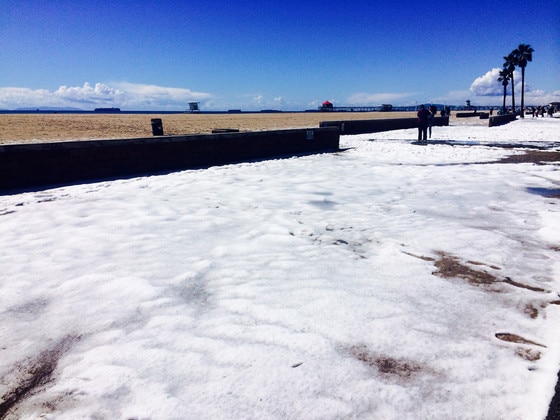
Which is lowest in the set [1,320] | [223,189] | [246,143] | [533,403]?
[533,403]

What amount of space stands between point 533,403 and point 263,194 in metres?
5.47

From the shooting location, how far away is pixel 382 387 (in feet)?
7.06

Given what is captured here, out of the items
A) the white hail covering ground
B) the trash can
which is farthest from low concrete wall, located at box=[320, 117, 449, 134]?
the white hail covering ground

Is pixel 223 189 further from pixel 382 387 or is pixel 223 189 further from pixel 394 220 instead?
pixel 382 387

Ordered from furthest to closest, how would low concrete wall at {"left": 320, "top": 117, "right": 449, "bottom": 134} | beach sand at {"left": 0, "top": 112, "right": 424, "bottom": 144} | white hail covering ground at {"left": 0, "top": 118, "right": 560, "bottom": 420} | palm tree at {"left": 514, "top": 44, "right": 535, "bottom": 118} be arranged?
palm tree at {"left": 514, "top": 44, "right": 535, "bottom": 118}, low concrete wall at {"left": 320, "top": 117, "right": 449, "bottom": 134}, beach sand at {"left": 0, "top": 112, "right": 424, "bottom": 144}, white hail covering ground at {"left": 0, "top": 118, "right": 560, "bottom": 420}

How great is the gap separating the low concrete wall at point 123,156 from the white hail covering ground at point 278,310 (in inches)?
80.1

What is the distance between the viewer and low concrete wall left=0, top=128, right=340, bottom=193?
24.7ft

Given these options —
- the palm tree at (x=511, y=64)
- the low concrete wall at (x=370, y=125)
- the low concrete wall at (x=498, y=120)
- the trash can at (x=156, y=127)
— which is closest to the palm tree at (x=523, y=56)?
the palm tree at (x=511, y=64)

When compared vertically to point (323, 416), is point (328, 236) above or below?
above

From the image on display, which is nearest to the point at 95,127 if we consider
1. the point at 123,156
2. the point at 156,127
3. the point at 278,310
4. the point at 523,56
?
the point at 156,127

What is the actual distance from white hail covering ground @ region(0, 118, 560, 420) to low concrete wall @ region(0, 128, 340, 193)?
203 centimetres

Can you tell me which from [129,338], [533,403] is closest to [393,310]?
[533,403]

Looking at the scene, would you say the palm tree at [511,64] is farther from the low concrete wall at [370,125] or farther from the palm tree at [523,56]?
the low concrete wall at [370,125]

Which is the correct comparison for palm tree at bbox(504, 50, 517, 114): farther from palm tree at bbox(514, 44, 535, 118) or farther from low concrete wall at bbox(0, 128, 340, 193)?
low concrete wall at bbox(0, 128, 340, 193)
